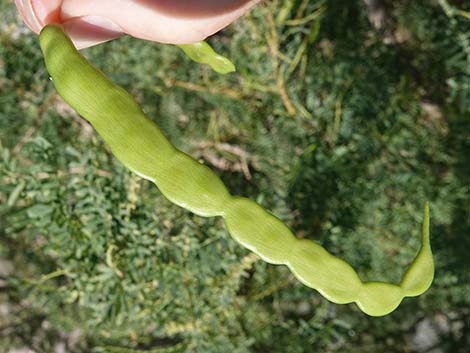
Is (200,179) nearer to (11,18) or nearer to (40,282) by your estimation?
(40,282)

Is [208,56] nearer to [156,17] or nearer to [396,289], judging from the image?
[156,17]

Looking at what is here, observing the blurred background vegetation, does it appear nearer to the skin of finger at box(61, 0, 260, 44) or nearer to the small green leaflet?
the small green leaflet

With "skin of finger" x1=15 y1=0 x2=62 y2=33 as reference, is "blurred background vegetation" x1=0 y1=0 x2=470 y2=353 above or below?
below

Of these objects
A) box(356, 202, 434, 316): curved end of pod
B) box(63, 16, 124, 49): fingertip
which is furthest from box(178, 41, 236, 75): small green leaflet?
box(356, 202, 434, 316): curved end of pod

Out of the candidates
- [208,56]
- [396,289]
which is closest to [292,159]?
[208,56]

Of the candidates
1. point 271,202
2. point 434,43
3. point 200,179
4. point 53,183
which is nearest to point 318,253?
point 200,179

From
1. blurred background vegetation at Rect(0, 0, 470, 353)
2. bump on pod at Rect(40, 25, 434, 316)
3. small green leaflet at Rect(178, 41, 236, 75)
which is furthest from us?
blurred background vegetation at Rect(0, 0, 470, 353)
